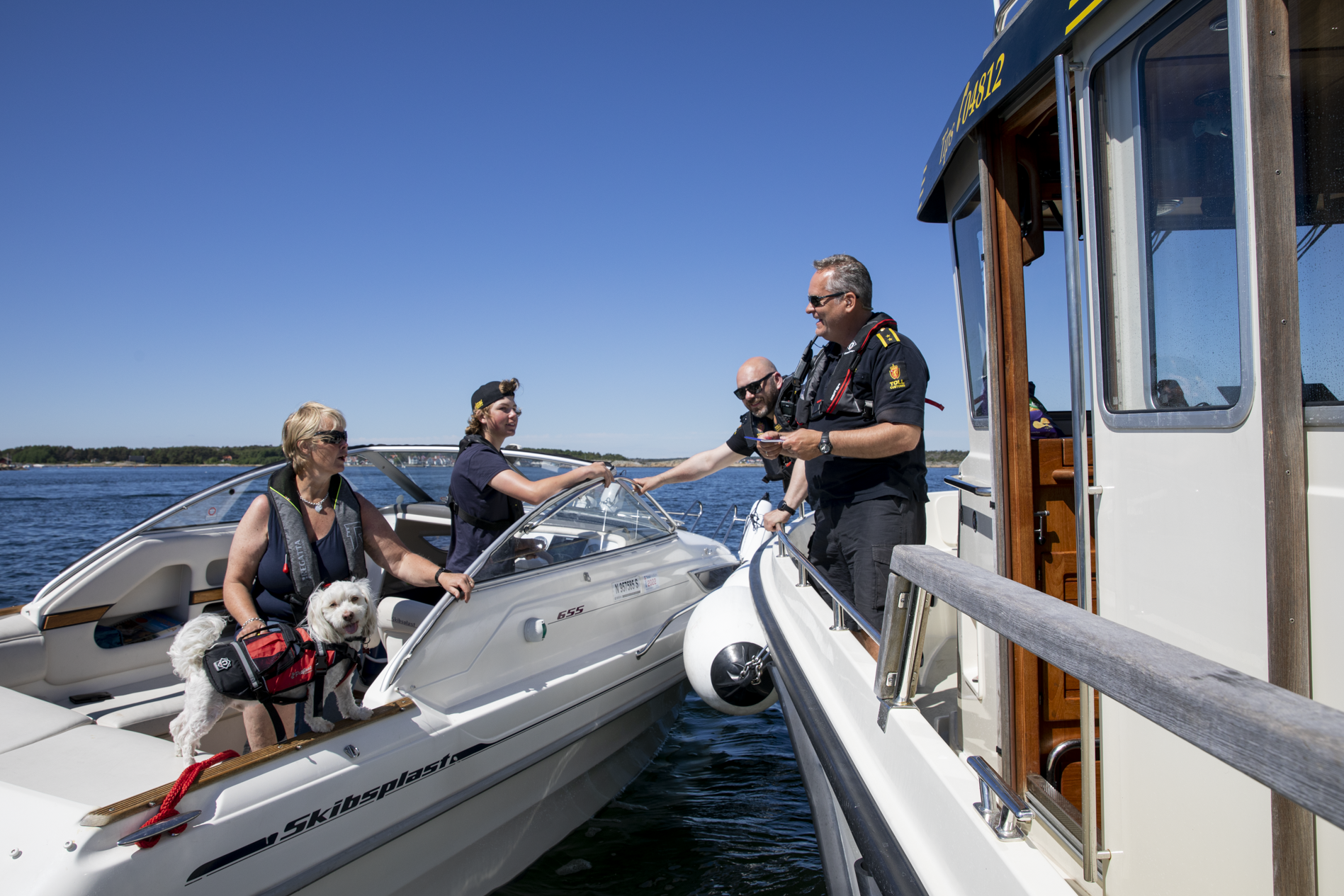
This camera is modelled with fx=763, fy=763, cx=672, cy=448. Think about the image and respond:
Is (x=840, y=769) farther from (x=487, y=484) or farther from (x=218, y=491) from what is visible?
(x=218, y=491)

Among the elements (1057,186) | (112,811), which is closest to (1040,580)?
(1057,186)

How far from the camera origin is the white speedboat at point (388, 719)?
2.20m

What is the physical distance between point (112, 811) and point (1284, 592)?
8.95ft

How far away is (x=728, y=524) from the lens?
795cm

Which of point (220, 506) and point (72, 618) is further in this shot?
point (220, 506)

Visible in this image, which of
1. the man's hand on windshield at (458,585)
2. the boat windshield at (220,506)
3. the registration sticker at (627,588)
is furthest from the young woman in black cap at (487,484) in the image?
the boat windshield at (220,506)

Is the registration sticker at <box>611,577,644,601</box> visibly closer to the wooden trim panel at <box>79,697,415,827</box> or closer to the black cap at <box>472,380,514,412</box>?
the black cap at <box>472,380,514,412</box>

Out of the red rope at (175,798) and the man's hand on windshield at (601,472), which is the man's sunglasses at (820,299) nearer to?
the man's hand on windshield at (601,472)

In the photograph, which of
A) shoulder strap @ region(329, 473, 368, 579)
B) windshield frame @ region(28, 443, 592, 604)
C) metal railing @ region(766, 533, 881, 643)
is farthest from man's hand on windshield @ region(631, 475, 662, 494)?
shoulder strap @ region(329, 473, 368, 579)

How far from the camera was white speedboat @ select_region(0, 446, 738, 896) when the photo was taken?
220 centimetres

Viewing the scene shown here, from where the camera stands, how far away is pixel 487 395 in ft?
12.9

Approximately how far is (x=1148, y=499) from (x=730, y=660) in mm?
2849

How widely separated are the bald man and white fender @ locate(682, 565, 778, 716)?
22.3 inches

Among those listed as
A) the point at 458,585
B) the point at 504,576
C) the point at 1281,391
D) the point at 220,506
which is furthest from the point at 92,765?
the point at 1281,391
